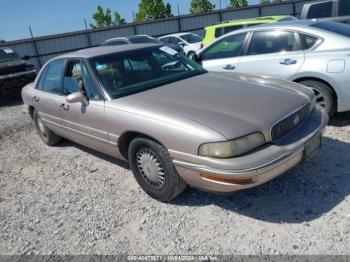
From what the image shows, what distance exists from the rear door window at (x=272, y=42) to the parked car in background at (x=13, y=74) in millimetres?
7195

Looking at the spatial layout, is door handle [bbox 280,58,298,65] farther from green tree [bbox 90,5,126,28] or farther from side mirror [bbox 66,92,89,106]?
A: green tree [bbox 90,5,126,28]

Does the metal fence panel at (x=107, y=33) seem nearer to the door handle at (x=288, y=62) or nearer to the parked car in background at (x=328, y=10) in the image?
the parked car in background at (x=328, y=10)

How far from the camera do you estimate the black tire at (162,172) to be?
125 inches

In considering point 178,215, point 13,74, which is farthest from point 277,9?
point 178,215

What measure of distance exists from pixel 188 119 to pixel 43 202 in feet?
6.86

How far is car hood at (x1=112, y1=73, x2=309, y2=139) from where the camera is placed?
2.89 metres

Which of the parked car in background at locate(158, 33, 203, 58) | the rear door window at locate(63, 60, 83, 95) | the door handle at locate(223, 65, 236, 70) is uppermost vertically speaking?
the rear door window at locate(63, 60, 83, 95)

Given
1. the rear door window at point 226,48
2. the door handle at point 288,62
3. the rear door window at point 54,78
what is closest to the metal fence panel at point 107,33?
the rear door window at point 226,48

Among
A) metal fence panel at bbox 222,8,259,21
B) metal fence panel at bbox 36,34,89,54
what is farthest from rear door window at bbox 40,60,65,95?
metal fence panel at bbox 222,8,259,21

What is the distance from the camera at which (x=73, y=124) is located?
4297 mm

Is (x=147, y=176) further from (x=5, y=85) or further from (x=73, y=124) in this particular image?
(x=5, y=85)

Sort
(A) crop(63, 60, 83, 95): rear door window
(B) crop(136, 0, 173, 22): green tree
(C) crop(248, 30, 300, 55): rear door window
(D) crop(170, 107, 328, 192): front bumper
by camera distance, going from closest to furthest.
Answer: (D) crop(170, 107, 328, 192): front bumper → (A) crop(63, 60, 83, 95): rear door window → (C) crop(248, 30, 300, 55): rear door window → (B) crop(136, 0, 173, 22): green tree

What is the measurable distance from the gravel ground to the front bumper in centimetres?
42

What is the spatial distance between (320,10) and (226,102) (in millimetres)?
7427
